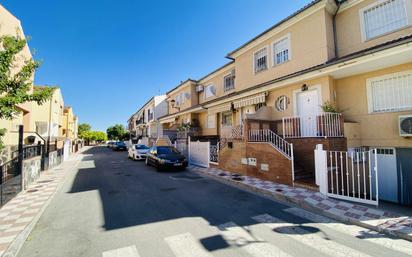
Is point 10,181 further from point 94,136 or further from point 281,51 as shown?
point 94,136

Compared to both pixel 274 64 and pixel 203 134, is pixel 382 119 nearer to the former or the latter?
pixel 274 64

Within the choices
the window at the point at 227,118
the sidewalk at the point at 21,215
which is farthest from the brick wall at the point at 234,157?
the sidewalk at the point at 21,215

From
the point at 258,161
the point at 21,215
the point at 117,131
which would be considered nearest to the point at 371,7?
the point at 258,161

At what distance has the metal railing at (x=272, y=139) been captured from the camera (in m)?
9.48

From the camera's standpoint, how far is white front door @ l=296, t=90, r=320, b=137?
1057 cm

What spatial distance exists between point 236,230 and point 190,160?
40.5 feet

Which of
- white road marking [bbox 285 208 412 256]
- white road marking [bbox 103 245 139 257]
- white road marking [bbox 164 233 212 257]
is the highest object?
white road marking [bbox 103 245 139 257]

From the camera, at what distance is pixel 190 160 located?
678 inches

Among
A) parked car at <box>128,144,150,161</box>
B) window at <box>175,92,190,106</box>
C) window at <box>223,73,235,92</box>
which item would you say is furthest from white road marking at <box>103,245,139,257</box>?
window at <box>175,92,190,106</box>

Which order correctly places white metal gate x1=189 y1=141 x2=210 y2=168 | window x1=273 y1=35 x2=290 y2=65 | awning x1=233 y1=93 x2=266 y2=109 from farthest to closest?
A: white metal gate x1=189 y1=141 x2=210 y2=168
awning x1=233 y1=93 x2=266 y2=109
window x1=273 y1=35 x2=290 y2=65

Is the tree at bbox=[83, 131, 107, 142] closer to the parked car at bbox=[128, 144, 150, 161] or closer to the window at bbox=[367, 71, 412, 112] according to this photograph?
the parked car at bbox=[128, 144, 150, 161]

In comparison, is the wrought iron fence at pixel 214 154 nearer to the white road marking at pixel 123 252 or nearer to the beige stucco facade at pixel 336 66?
the beige stucco facade at pixel 336 66

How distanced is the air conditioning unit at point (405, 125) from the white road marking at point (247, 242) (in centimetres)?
814

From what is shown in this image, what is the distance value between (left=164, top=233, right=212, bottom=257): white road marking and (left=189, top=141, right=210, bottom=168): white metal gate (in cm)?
1021
